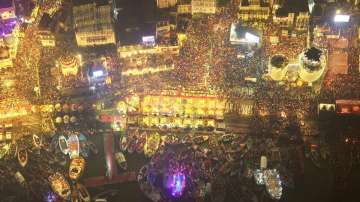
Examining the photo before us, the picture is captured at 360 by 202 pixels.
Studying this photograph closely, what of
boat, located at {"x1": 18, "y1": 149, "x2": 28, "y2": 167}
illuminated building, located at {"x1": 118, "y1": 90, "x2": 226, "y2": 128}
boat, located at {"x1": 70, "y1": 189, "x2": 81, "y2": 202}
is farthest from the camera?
illuminated building, located at {"x1": 118, "y1": 90, "x2": 226, "y2": 128}

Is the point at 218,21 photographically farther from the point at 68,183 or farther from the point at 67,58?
the point at 68,183

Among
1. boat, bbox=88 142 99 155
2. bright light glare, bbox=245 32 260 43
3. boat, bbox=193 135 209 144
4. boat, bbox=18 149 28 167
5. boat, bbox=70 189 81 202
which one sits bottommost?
boat, bbox=70 189 81 202

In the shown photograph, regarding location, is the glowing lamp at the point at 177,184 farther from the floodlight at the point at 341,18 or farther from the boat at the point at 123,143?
the floodlight at the point at 341,18

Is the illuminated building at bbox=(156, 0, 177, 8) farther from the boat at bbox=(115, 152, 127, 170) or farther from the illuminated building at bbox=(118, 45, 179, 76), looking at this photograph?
the boat at bbox=(115, 152, 127, 170)

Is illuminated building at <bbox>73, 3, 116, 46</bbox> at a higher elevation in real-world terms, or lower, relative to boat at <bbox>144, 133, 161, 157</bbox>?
higher

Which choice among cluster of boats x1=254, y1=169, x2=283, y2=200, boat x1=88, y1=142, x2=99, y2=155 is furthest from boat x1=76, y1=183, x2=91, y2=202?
cluster of boats x1=254, y1=169, x2=283, y2=200

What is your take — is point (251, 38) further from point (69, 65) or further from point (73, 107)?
point (73, 107)

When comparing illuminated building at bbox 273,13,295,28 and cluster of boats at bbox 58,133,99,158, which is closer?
cluster of boats at bbox 58,133,99,158
